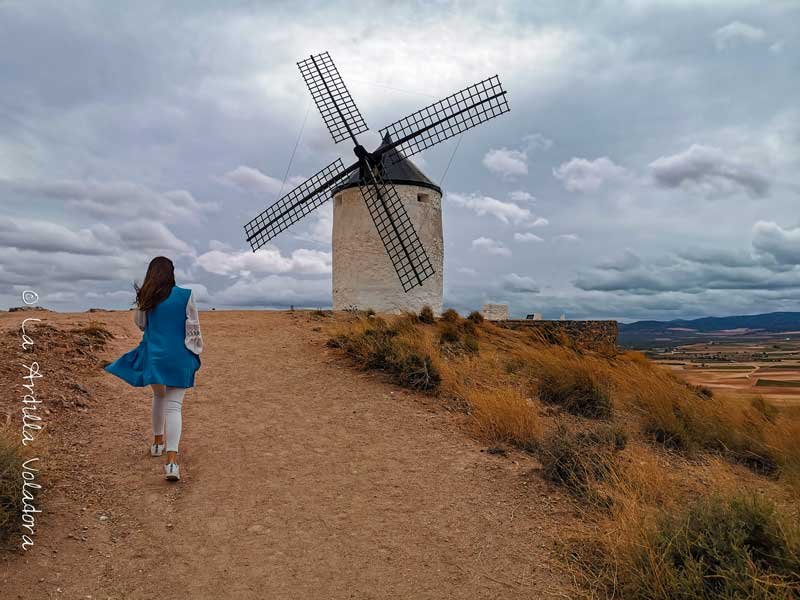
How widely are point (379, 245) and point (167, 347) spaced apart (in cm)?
1195

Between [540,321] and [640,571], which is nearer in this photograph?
[640,571]

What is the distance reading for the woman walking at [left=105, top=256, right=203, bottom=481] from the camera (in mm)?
5020

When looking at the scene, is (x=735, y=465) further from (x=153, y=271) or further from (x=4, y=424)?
(x=4, y=424)

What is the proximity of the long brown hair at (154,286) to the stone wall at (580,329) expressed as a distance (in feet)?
40.6

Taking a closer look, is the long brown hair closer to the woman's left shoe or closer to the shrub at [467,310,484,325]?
the woman's left shoe

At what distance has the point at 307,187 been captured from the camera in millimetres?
17500

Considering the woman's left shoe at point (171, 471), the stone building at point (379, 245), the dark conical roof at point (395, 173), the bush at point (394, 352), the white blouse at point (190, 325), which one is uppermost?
the dark conical roof at point (395, 173)

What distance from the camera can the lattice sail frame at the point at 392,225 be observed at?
1630 cm

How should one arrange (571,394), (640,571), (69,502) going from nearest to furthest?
1. (640,571)
2. (69,502)
3. (571,394)

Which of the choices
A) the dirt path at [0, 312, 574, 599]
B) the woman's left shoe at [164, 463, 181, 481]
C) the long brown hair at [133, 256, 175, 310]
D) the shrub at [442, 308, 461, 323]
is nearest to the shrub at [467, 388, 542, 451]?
the dirt path at [0, 312, 574, 599]

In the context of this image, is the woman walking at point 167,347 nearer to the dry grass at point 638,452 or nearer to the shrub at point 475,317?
the dry grass at point 638,452

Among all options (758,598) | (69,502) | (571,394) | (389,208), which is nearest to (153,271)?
(69,502)

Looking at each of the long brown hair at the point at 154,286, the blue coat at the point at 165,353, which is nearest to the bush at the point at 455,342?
the blue coat at the point at 165,353

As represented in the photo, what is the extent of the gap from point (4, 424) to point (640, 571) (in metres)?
5.56
